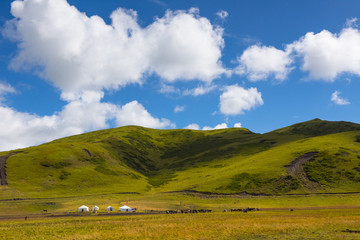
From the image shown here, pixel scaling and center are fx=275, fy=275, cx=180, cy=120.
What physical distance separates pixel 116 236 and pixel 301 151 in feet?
488

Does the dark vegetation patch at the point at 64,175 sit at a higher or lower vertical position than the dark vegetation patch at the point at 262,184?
higher

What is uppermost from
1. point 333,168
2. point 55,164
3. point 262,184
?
point 55,164

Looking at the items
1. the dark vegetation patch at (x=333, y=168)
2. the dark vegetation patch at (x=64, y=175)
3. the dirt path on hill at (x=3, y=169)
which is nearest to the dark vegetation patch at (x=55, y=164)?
the dark vegetation patch at (x=64, y=175)

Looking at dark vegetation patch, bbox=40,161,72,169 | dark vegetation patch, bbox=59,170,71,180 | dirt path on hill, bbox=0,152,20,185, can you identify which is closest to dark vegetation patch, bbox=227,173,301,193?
dark vegetation patch, bbox=59,170,71,180

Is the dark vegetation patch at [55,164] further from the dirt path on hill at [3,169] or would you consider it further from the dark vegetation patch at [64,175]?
the dirt path on hill at [3,169]

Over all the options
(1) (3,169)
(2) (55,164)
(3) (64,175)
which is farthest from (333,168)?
(1) (3,169)

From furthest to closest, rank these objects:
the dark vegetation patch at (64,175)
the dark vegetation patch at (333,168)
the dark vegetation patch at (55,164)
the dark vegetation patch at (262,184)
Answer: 1. the dark vegetation patch at (55,164)
2. the dark vegetation patch at (64,175)
3. the dark vegetation patch at (333,168)
4. the dark vegetation patch at (262,184)

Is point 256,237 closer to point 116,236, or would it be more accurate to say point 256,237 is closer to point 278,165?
point 116,236

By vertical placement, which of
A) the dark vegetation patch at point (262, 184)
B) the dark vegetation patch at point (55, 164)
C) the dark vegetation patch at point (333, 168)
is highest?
the dark vegetation patch at point (55, 164)

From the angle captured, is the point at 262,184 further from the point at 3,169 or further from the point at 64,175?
the point at 3,169

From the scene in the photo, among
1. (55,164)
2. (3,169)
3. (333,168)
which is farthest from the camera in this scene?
(55,164)

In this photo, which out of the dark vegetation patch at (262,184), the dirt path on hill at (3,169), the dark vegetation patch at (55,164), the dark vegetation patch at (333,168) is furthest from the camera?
the dark vegetation patch at (55,164)

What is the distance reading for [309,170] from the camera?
138m

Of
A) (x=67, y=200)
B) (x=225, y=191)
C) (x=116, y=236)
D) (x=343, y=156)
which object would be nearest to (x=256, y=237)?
(x=116, y=236)
